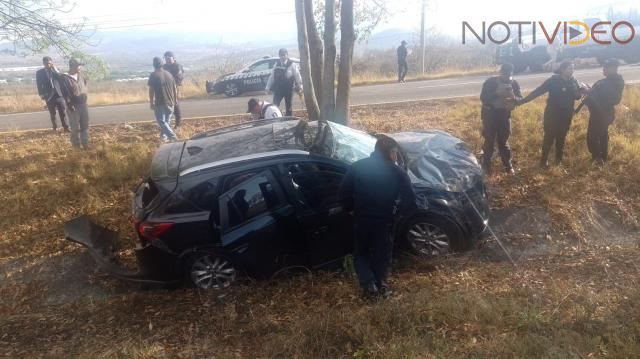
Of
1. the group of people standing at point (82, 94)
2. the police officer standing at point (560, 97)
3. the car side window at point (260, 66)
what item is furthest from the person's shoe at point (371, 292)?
the car side window at point (260, 66)

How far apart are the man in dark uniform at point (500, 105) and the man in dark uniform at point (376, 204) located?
3180mm

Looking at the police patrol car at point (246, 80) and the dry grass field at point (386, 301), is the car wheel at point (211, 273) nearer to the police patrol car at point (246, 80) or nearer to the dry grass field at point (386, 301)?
the dry grass field at point (386, 301)

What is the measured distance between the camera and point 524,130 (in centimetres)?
877

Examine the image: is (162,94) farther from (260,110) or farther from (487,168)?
(487,168)

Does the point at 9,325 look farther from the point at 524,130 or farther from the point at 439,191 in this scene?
the point at 524,130

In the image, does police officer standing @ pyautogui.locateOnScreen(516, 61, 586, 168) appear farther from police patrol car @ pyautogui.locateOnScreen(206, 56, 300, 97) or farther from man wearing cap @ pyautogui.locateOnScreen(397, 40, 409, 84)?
police patrol car @ pyautogui.locateOnScreen(206, 56, 300, 97)

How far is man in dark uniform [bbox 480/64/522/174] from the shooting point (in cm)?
655

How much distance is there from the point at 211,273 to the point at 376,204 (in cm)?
192

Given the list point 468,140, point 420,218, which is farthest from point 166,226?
point 468,140

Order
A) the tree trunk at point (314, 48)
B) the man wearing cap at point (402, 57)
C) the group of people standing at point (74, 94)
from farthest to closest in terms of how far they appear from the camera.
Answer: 1. the man wearing cap at point (402, 57)
2. the tree trunk at point (314, 48)
3. the group of people standing at point (74, 94)

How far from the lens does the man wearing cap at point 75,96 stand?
8219mm

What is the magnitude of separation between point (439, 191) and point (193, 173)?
250 cm

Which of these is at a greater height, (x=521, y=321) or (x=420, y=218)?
(x=420, y=218)

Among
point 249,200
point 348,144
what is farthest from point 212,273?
point 348,144
